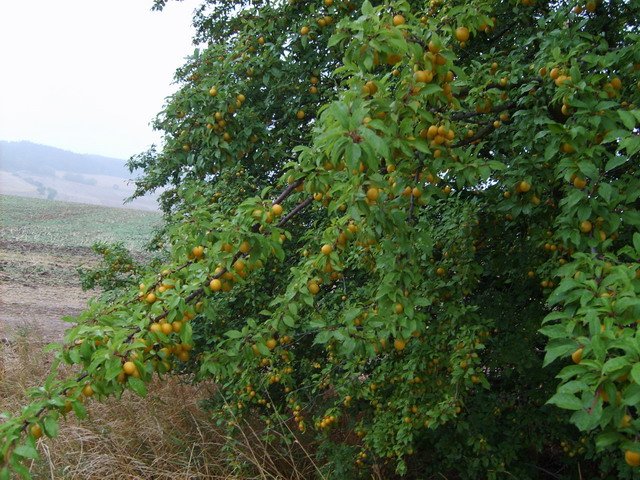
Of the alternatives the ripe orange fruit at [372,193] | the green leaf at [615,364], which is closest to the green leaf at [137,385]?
the ripe orange fruit at [372,193]

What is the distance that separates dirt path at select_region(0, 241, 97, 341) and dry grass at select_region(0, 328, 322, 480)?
1957mm

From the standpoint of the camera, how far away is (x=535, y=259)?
302 centimetres

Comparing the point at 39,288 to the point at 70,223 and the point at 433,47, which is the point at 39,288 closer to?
the point at 433,47

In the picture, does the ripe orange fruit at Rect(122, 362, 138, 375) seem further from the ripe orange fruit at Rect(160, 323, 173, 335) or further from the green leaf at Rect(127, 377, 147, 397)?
the ripe orange fruit at Rect(160, 323, 173, 335)

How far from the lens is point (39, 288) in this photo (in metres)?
12.1

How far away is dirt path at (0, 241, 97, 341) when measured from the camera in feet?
26.4

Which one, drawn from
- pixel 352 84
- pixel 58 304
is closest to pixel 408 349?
pixel 352 84

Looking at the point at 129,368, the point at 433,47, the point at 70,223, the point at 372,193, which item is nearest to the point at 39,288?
the point at 129,368

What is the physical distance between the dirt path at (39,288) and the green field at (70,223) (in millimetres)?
1480

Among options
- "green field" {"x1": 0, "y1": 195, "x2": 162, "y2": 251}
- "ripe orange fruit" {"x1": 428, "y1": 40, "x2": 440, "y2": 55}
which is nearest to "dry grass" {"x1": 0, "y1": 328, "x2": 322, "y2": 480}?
"ripe orange fruit" {"x1": 428, "y1": 40, "x2": 440, "y2": 55}

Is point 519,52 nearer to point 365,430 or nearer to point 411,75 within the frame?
point 411,75

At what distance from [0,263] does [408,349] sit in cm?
1386

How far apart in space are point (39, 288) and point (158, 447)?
9324 mm

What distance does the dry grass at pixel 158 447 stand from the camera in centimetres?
365
